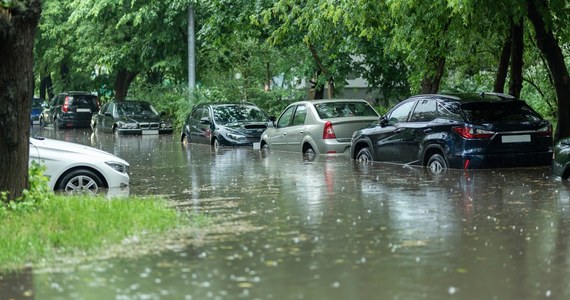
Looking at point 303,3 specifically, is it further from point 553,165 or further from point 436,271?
point 436,271

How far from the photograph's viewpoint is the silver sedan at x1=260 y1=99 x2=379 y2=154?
24047mm

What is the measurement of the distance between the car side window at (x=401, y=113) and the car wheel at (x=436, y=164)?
4.30 ft

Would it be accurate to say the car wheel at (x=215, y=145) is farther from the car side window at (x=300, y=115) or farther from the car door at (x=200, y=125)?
the car side window at (x=300, y=115)

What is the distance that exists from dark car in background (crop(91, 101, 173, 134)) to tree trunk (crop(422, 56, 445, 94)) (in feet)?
50.3

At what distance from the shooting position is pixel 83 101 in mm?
51406

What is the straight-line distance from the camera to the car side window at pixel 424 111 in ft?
63.7

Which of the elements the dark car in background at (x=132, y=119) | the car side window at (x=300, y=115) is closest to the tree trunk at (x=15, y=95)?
the car side window at (x=300, y=115)

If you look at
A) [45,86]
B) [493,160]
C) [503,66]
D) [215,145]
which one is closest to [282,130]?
[215,145]

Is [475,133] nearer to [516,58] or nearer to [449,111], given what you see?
[449,111]

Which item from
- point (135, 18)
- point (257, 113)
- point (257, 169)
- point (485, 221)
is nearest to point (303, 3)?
point (257, 113)

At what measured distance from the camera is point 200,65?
45.3 metres

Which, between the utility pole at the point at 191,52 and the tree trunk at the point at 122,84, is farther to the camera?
the tree trunk at the point at 122,84

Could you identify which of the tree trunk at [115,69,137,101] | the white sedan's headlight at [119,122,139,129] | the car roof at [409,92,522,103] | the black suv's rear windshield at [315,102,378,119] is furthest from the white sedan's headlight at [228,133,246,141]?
the tree trunk at [115,69,137,101]

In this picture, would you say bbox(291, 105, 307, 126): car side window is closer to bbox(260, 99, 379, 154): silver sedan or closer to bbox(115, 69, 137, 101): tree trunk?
bbox(260, 99, 379, 154): silver sedan
